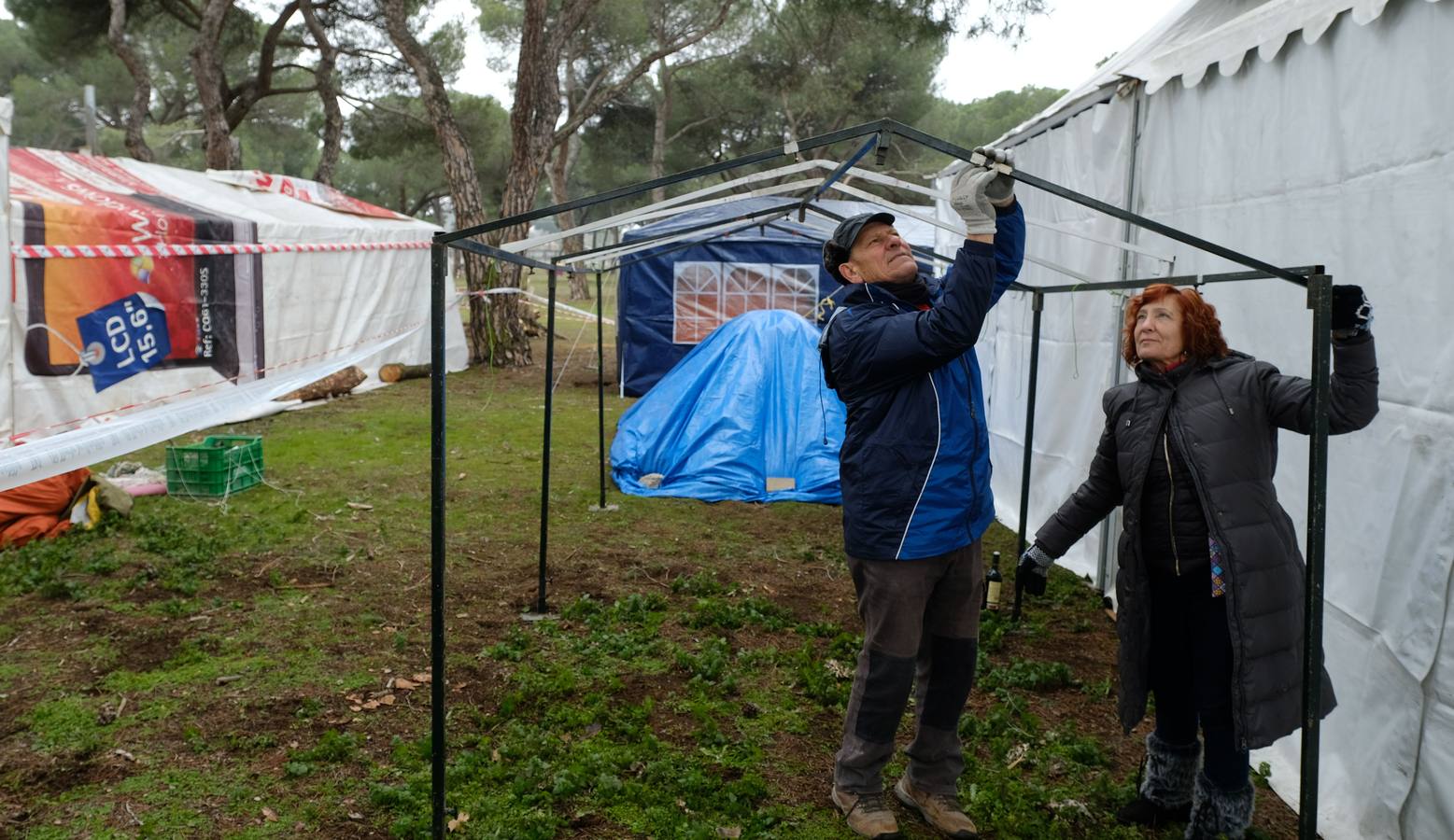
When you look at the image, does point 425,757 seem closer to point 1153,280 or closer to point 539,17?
point 1153,280

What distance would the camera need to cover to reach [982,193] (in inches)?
86.3

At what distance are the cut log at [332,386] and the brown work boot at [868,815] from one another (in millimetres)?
9071

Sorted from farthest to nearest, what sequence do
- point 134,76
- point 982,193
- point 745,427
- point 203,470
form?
point 134,76 < point 745,427 < point 203,470 < point 982,193

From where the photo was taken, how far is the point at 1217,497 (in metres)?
2.33

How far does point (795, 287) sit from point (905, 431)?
10.1 meters

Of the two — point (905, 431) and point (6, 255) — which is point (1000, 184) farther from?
point (6, 255)

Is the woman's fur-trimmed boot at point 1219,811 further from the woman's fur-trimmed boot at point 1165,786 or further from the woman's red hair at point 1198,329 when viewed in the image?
the woman's red hair at point 1198,329

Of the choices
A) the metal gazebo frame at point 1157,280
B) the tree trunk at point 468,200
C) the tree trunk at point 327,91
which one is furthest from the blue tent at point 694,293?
the metal gazebo frame at point 1157,280

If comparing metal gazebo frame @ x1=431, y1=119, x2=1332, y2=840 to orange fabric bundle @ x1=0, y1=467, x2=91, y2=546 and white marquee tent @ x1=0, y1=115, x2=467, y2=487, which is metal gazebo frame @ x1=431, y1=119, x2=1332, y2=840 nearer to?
white marquee tent @ x1=0, y1=115, x2=467, y2=487

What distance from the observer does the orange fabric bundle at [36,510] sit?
5328 mm

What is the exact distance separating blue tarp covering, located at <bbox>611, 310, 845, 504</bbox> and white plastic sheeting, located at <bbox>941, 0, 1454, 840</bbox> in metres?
3.58

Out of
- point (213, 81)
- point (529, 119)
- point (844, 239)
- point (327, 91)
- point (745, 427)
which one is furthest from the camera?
point (327, 91)

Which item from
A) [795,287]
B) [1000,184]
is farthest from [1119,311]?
[795,287]

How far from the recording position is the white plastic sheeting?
8.01 ft
